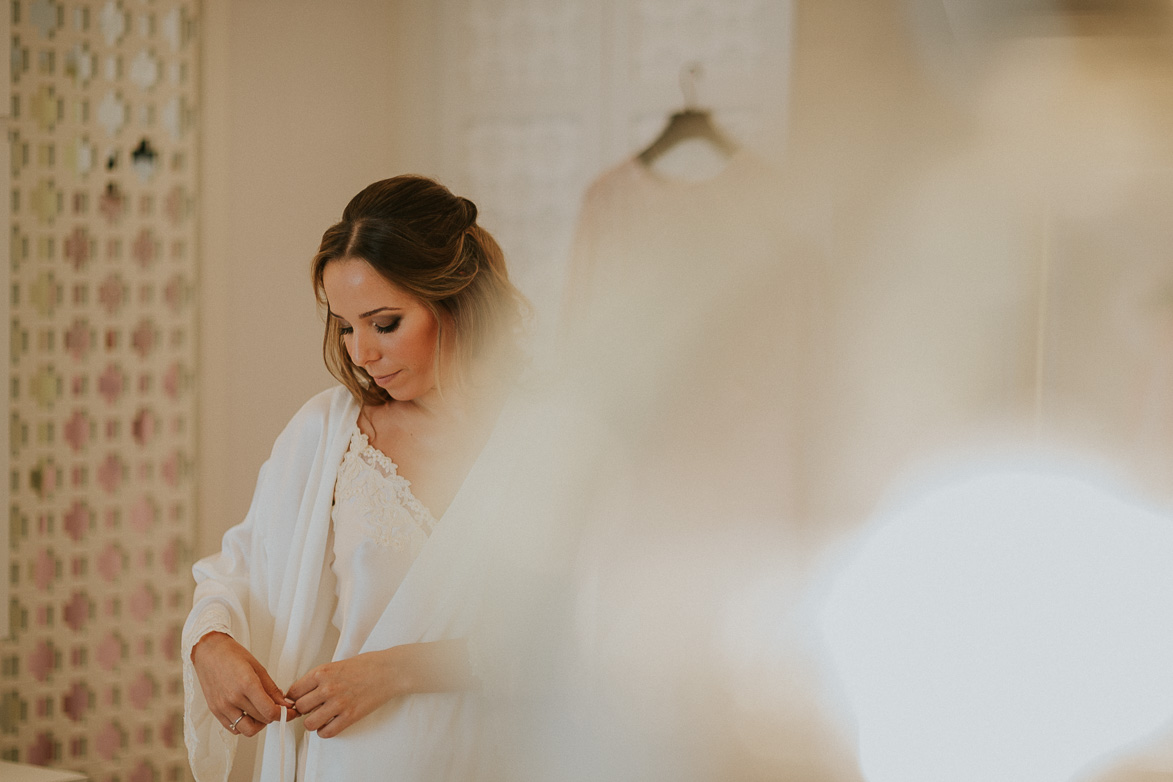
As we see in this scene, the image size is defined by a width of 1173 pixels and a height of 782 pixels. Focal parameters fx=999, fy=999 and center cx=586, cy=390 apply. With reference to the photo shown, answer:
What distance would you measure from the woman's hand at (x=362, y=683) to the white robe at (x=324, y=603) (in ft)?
0.05

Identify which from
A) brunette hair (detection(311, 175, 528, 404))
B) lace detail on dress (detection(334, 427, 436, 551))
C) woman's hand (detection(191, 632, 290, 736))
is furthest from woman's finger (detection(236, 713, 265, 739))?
brunette hair (detection(311, 175, 528, 404))

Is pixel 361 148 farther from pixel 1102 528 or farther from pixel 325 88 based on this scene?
pixel 1102 528

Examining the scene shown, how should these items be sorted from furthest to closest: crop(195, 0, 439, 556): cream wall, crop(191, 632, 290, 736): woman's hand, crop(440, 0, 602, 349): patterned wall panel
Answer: crop(195, 0, 439, 556): cream wall, crop(440, 0, 602, 349): patterned wall panel, crop(191, 632, 290, 736): woman's hand

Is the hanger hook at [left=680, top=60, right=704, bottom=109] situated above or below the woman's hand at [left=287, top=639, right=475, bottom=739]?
above

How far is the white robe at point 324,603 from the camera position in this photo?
0.80 meters

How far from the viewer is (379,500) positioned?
32.0 inches

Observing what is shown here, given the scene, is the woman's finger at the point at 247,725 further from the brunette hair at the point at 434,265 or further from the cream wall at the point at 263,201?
the cream wall at the point at 263,201

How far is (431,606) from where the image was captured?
0.80m

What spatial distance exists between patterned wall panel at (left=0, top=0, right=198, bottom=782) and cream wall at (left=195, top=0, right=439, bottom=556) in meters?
0.03

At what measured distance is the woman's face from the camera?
77 cm

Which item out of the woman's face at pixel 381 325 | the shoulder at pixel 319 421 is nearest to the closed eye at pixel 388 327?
the woman's face at pixel 381 325

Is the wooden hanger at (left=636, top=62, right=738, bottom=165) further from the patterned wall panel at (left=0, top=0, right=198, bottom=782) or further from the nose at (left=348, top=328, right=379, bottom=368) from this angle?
the patterned wall panel at (left=0, top=0, right=198, bottom=782)

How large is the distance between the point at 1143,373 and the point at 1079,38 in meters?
0.22

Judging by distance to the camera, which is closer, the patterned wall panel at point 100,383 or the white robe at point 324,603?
the white robe at point 324,603
